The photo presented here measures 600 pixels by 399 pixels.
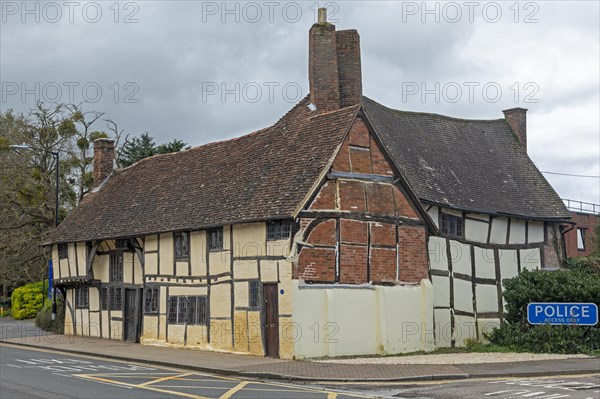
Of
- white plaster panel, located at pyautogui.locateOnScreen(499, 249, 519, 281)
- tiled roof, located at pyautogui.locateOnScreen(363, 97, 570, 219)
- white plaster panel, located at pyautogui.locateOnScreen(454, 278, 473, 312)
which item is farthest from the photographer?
white plaster panel, located at pyautogui.locateOnScreen(499, 249, 519, 281)

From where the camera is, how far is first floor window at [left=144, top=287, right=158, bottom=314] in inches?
1062

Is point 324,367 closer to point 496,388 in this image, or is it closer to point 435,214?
point 496,388

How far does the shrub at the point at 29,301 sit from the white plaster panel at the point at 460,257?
24.2 meters

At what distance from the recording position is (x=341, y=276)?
22281mm

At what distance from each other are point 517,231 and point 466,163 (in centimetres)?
352

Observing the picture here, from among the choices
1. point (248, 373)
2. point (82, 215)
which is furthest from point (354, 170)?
point (82, 215)

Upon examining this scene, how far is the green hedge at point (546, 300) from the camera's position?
21812 millimetres

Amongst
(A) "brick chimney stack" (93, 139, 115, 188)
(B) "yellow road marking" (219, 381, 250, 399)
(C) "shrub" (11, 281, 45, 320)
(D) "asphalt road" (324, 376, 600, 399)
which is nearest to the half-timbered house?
(A) "brick chimney stack" (93, 139, 115, 188)

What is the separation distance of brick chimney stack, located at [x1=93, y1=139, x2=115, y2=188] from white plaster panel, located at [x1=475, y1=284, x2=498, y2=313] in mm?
18002

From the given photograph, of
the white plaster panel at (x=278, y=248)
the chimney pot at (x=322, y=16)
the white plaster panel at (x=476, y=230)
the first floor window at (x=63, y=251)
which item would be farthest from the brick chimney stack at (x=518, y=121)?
the first floor window at (x=63, y=251)

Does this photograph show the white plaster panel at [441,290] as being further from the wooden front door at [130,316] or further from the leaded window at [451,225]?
the wooden front door at [130,316]

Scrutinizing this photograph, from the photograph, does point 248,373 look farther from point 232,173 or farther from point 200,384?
point 232,173

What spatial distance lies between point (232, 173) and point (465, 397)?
1385 cm

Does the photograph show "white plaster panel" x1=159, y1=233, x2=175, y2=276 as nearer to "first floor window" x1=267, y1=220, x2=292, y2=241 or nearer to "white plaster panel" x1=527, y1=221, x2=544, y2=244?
"first floor window" x1=267, y1=220, x2=292, y2=241
